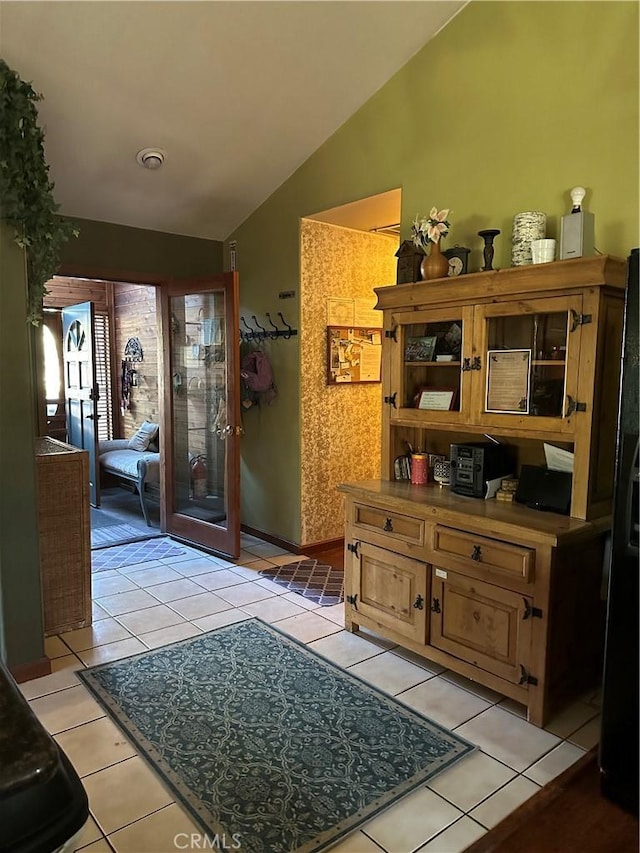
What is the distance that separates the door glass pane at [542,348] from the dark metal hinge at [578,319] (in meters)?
0.07

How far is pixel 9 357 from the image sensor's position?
9.05 ft

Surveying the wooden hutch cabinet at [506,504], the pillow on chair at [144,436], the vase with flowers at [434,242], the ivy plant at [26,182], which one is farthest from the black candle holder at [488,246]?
the pillow on chair at [144,436]

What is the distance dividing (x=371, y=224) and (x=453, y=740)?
351cm

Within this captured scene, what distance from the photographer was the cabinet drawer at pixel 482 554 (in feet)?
8.22

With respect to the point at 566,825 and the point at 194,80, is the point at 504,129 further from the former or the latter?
the point at 566,825

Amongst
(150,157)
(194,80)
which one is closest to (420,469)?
(194,80)

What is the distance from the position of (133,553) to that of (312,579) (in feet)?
4.98

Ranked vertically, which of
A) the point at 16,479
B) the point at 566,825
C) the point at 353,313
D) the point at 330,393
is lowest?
the point at 566,825

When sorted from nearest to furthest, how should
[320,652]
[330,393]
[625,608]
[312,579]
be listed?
[625,608] < [320,652] < [312,579] < [330,393]

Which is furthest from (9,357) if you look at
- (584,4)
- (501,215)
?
(584,4)

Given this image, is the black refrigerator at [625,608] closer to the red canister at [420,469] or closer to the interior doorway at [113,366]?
the red canister at [420,469]

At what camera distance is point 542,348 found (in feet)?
8.97

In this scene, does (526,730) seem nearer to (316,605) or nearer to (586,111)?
(316,605)

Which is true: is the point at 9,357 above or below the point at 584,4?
below
